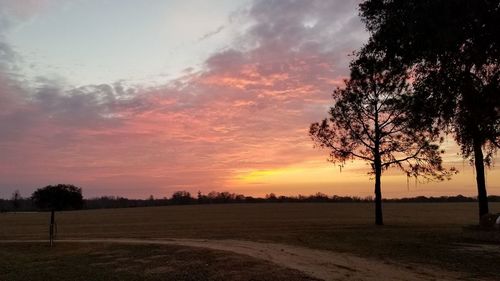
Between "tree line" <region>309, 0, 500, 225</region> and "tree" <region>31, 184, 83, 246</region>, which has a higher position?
"tree line" <region>309, 0, 500, 225</region>

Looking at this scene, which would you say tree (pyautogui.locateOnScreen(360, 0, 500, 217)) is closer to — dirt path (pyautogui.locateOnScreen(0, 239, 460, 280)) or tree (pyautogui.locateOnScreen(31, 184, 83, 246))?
dirt path (pyautogui.locateOnScreen(0, 239, 460, 280))

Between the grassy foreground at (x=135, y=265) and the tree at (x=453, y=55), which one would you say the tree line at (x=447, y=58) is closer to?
the tree at (x=453, y=55)

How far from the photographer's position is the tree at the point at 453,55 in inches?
765

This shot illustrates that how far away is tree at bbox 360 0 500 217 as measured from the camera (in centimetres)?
1942

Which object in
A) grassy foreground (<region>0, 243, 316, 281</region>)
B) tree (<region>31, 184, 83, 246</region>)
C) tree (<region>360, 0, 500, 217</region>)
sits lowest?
grassy foreground (<region>0, 243, 316, 281</region>)

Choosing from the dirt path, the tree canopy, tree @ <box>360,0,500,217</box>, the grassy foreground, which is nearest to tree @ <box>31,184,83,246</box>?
the tree canopy

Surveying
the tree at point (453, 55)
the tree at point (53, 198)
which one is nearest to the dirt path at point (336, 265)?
the tree at point (453, 55)

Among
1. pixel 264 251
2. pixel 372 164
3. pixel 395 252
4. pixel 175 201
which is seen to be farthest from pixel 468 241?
pixel 175 201

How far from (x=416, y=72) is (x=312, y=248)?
9.77 meters

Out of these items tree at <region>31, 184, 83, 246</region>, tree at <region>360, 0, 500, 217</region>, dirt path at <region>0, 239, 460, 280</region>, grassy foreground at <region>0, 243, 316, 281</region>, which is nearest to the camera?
dirt path at <region>0, 239, 460, 280</region>

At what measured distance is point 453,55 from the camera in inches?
821

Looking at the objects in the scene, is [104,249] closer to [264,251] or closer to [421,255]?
[264,251]

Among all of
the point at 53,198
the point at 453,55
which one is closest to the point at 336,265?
the point at 453,55

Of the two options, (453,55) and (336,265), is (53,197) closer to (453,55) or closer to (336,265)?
(336,265)
